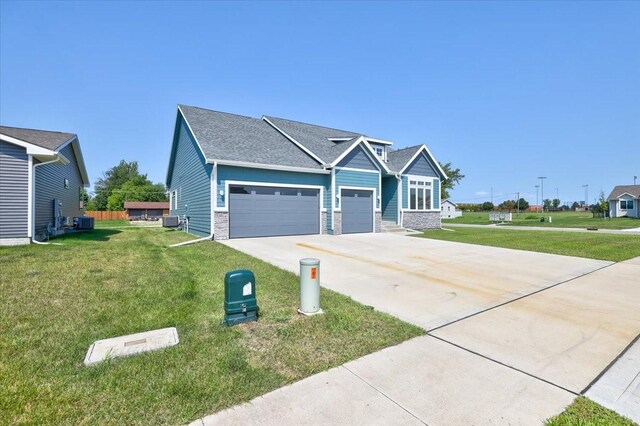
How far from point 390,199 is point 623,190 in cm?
4921

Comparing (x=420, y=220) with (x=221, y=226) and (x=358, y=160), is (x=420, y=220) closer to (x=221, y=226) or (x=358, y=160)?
(x=358, y=160)

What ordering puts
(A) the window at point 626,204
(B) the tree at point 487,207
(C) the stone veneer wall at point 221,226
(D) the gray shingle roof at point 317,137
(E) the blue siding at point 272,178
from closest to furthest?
1. (C) the stone veneer wall at point 221,226
2. (E) the blue siding at point 272,178
3. (D) the gray shingle roof at point 317,137
4. (A) the window at point 626,204
5. (B) the tree at point 487,207

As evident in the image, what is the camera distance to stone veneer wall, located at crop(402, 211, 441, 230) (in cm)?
1969

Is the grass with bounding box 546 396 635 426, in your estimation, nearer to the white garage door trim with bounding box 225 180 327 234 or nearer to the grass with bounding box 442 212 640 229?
the white garage door trim with bounding box 225 180 327 234

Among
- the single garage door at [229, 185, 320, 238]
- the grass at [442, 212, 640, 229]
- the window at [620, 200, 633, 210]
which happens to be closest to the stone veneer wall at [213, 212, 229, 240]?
the single garage door at [229, 185, 320, 238]

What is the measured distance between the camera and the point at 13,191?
1068 cm

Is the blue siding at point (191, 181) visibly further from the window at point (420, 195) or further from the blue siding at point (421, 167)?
the window at point (420, 195)

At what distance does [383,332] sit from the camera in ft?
12.5

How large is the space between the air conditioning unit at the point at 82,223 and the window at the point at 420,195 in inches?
846

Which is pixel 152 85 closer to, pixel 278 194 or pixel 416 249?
pixel 278 194

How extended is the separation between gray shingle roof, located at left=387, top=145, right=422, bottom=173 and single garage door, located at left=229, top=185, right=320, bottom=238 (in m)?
6.53

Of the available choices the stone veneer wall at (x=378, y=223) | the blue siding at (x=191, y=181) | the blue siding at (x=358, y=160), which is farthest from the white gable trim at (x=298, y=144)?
the blue siding at (x=191, y=181)

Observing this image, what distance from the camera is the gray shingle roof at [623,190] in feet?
141

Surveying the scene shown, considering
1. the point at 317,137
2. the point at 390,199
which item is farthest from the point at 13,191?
the point at 390,199
